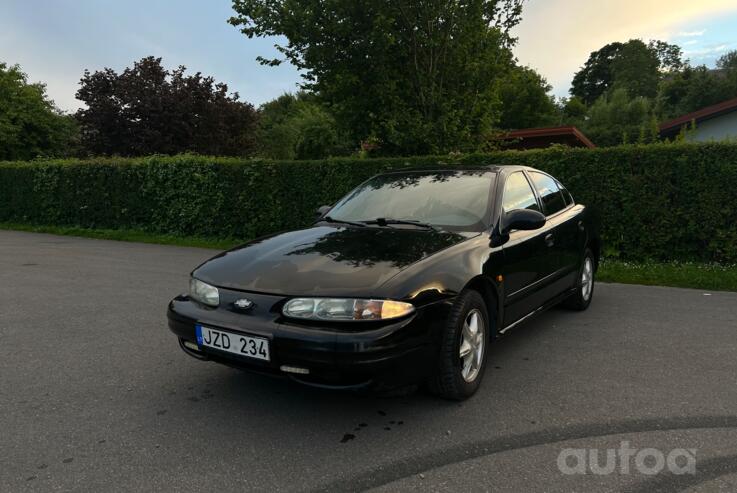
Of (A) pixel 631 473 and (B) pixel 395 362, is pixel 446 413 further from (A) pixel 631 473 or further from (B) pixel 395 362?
(A) pixel 631 473

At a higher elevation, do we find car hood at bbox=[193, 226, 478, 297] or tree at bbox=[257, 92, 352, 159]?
tree at bbox=[257, 92, 352, 159]

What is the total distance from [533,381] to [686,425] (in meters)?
0.93

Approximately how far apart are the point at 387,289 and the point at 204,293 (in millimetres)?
1162

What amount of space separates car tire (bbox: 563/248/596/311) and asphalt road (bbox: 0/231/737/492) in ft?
1.32

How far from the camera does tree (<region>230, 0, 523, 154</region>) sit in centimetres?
1041

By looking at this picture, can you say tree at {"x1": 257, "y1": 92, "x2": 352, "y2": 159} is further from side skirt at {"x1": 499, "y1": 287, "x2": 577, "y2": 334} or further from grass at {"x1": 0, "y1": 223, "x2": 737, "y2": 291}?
side skirt at {"x1": 499, "y1": 287, "x2": 577, "y2": 334}

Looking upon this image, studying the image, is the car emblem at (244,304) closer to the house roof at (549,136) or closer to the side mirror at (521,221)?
the side mirror at (521,221)

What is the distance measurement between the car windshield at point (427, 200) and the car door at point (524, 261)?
0.23m

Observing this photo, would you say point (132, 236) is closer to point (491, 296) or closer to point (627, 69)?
point (491, 296)

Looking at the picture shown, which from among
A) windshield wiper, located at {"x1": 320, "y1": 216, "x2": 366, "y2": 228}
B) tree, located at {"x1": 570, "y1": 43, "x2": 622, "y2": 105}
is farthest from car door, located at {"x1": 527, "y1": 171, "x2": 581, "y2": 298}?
tree, located at {"x1": 570, "y1": 43, "x2": 622, "y2": 105}

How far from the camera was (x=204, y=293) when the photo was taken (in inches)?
125

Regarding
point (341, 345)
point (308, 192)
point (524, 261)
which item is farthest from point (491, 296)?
point (308, 192)

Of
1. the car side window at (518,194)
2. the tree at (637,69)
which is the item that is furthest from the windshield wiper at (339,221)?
the tree at (637,69)

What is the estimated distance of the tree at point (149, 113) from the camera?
2272cm
